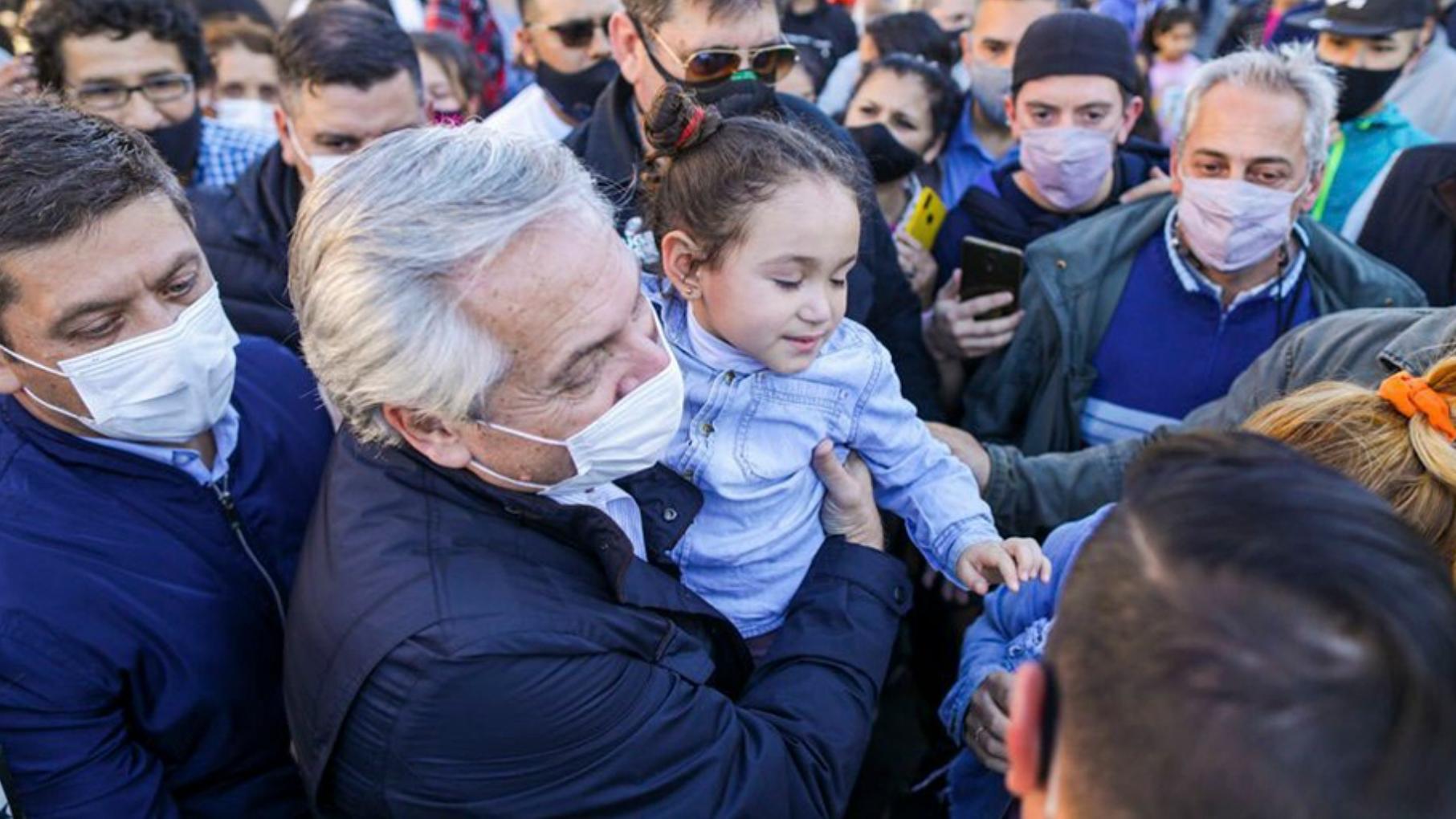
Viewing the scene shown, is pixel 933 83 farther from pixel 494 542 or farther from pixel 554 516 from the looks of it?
pixel 494 542

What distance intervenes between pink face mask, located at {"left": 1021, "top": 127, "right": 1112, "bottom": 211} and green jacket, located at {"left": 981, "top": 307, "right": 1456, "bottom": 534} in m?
1.27

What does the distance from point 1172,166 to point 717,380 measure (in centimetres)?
200

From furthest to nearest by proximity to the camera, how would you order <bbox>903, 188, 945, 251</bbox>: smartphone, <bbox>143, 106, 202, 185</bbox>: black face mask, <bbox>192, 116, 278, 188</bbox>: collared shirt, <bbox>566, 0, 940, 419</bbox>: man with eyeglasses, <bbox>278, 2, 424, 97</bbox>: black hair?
<bbox>192, 116, 278, 188</bbox>: collared shirt
<bbox>143, 106, 202, 185</bbox>: black face mask
<bbox>903, 188, 945, 251</bbox>: smartphone
<bbox>278, 2, 424, 97</bbox>: black hair
<bbox>566, 0, 940, 419</bbox>: man with eyeglasses

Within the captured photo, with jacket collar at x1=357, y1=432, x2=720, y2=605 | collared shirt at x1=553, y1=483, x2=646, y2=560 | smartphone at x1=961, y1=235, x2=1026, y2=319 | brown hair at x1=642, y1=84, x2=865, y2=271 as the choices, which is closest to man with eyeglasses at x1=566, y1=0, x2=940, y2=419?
smartphone at x1=961, y1=235, x2=1026, y2=319

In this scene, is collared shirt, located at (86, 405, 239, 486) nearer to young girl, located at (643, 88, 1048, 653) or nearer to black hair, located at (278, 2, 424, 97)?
young girl, located at (643, 88, 1048, 653)

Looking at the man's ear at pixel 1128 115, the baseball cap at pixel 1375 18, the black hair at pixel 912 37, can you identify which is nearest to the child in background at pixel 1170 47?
the black hair at pixel 912 37

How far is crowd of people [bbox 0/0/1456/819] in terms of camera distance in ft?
2.98

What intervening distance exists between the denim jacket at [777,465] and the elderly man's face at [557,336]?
1.44 feet

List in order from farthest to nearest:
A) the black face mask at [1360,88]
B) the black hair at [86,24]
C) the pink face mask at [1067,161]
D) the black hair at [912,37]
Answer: the black hair at [912,37]
the black face mask at [1360,88]
the black hair at [86,24]
the pink face mask at [1067,161]

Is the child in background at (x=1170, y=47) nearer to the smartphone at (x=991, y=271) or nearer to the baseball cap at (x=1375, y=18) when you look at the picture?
the baseball cap at (x=1375, y=18)

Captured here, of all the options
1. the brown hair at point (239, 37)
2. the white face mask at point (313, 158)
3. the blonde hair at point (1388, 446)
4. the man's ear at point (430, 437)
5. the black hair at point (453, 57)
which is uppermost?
the blonde hair at point (1388, 446)

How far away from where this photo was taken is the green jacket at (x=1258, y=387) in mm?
2240

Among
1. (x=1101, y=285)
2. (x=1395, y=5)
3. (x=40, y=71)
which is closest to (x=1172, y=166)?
(x=1101, y=285)

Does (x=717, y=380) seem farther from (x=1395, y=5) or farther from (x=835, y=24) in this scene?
(x=835, y=24)
